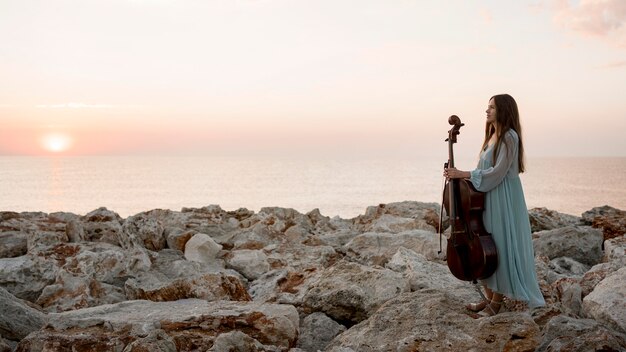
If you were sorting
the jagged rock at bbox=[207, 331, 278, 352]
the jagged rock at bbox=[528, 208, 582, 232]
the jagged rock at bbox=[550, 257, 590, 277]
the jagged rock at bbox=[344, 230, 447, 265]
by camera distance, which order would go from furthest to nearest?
the jagged rock at bbox=[528, 208, 582, 232]
the jagged rock at bbox=[344, 230, 447, 265]
the jagged rock at bbox=[550, 257, 590, 277]
the jagged rock at bbox=[207, 331, 278, 352]

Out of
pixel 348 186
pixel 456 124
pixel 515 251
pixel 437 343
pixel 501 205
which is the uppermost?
pixel 456 124

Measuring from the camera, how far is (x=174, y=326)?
5.25 metres

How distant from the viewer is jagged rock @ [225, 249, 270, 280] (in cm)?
823

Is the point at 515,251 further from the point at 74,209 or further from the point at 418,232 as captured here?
the point at 74,209

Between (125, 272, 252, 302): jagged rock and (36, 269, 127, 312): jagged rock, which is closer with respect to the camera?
(125, 272, 252, 302): jagged rock

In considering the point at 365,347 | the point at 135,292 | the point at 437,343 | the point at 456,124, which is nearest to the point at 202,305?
the point at 135,292

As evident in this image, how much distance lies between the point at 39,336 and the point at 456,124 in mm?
3709

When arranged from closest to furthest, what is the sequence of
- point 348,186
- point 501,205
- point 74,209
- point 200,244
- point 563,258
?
point 501,205
point 563,258
point 200,244
point 74,209
point 348,186

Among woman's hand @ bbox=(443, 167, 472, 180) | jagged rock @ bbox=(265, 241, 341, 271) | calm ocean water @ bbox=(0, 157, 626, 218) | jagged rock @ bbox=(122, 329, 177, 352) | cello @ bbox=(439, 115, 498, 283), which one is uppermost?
woman's hand @ bbox=(443, 167, 472, 180)

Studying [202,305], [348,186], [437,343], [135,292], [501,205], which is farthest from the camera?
[348,186]

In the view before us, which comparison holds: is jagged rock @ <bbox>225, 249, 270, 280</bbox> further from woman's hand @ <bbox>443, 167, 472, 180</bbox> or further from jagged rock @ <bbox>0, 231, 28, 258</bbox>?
woman's hand @ <bbox>443, 167, 472, 180</bbox>

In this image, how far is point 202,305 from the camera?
19.2 ft

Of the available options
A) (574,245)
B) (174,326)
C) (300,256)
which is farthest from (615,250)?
(174,326)

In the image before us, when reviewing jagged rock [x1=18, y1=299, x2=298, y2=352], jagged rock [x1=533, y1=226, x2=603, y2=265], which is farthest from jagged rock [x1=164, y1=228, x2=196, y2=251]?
jagged rock [x1=533, y1=226, x2=603, y2=265]
